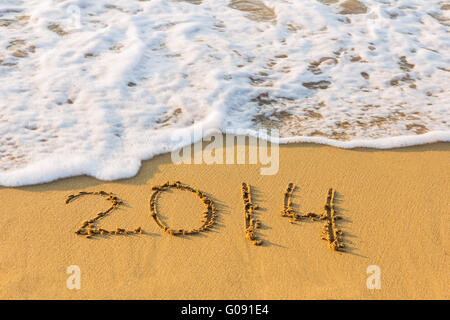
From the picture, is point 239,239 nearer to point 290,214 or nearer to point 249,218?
point 249,218

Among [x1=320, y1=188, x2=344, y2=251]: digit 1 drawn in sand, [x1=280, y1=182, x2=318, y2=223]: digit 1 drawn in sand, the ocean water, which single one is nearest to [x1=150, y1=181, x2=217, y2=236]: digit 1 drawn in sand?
the ocean water

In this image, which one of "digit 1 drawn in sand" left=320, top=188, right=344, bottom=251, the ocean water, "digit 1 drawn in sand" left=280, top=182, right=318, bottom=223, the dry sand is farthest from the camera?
the ocean water

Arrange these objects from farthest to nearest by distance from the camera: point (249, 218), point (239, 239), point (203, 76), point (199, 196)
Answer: point (203, 76) < point (199, 196) < point (249, 218) < point (239, 239)

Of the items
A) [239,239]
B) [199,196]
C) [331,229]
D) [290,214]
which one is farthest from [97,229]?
[331,229]

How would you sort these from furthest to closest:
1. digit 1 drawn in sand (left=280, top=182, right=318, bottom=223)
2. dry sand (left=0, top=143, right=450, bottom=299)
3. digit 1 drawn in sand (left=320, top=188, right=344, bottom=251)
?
digit 1 drawn in sand (left=280, top=182, right=318, bottom=223)
digit 1 drawn in sand (left=320, top=188, right=344, bottom=251)
dry sand (left=0, top=143, right=450, bottom=299)

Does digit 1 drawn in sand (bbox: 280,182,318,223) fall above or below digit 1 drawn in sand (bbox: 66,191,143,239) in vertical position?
below

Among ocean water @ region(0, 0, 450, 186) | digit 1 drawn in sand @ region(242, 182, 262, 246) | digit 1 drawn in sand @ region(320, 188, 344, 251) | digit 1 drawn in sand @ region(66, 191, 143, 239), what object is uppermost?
ocean water @ region(0, 0, 450, 186)

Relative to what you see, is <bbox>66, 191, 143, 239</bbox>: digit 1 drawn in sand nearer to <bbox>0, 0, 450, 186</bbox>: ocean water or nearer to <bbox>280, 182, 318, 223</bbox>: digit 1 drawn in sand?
<bbox>0, 0, 450, 186</bbox>: ocean water

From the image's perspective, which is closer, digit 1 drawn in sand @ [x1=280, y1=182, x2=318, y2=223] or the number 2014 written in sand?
the number 2014 written in sand
